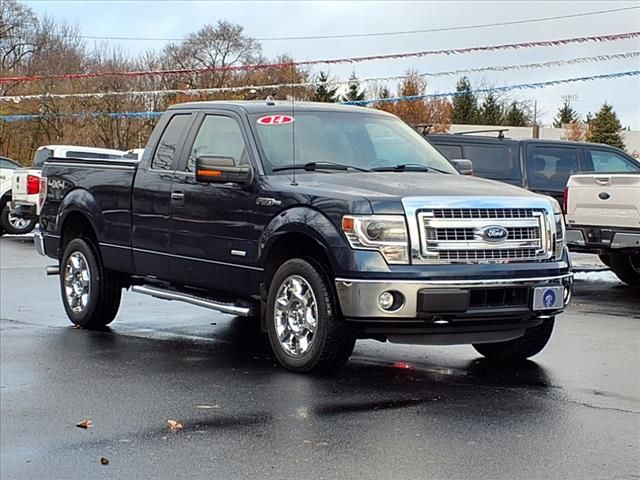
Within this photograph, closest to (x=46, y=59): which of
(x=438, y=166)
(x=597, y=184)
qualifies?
(x=597, y=184)

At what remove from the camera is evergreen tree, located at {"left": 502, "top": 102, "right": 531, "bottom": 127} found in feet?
205

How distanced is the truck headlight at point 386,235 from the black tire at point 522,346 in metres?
1.20

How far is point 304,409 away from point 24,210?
1521 centimetres

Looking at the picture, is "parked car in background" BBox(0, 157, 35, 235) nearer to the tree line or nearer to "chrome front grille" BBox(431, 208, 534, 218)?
the tree line

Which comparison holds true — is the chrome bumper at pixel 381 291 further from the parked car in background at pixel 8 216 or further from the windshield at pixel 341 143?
the parked car in background at pixel 8 216

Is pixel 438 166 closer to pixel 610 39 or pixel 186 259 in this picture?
pixel 186 259

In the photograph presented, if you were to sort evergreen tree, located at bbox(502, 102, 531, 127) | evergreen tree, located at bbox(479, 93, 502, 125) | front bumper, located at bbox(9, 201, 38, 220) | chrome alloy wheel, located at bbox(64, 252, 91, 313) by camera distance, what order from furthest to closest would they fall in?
evergreen tree, located at bbox(502, 102, 531, 127), evergreen tree, located at bbox(479, 93, 502, 125), front bumper, located at bbox(9, 201, 38, 220), chrome alloy wheel, located at bbox(64, 252, 91, 313)

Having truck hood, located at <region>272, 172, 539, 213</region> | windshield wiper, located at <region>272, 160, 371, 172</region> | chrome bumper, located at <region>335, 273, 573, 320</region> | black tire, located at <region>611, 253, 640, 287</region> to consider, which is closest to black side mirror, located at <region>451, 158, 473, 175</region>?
truck hood, located at <region>272, 172, 539, 213</region>

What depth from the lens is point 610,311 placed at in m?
10.7

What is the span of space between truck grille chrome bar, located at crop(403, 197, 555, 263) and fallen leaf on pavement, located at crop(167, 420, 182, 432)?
1892 millimetres

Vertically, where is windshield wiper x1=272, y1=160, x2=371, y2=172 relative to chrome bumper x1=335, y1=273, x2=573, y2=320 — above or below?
above

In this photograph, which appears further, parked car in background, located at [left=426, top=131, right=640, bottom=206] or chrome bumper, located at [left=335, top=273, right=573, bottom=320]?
parked car in background, located at [left=426, top=131, right=640, bottom=206]

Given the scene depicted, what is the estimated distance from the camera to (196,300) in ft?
26.6

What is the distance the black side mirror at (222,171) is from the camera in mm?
7398
